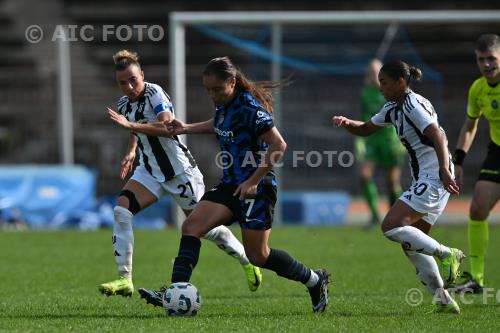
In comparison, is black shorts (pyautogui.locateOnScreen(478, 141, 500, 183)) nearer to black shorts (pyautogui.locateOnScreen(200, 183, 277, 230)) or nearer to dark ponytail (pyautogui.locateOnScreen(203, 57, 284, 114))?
dark ponytail (pyautogui.locateOnScreen(203, 57, 284, 114))

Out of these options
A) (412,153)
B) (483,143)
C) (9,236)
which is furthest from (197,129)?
(483,143)

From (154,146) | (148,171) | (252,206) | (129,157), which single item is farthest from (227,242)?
(252,206)

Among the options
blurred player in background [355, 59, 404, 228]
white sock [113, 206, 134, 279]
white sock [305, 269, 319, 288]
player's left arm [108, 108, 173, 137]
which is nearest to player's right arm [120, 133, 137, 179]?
white sock [113, 206, 134, 279]

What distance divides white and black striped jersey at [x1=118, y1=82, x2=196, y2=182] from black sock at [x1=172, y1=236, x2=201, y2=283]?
4.59ft

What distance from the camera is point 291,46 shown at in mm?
16000

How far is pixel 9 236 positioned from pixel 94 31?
31.6ft

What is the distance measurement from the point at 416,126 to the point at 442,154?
1.03 feet

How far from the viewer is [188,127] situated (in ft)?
23.5

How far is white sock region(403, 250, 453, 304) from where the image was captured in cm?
676

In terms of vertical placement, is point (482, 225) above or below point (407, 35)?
A: below

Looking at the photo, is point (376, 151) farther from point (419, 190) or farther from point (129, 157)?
point (419, 190)

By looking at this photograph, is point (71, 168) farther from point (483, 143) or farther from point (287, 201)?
point (483, 143)

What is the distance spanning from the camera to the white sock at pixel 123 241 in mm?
7469

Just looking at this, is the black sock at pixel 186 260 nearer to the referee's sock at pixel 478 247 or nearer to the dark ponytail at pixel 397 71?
the dark ponytail at pixel 397 71
